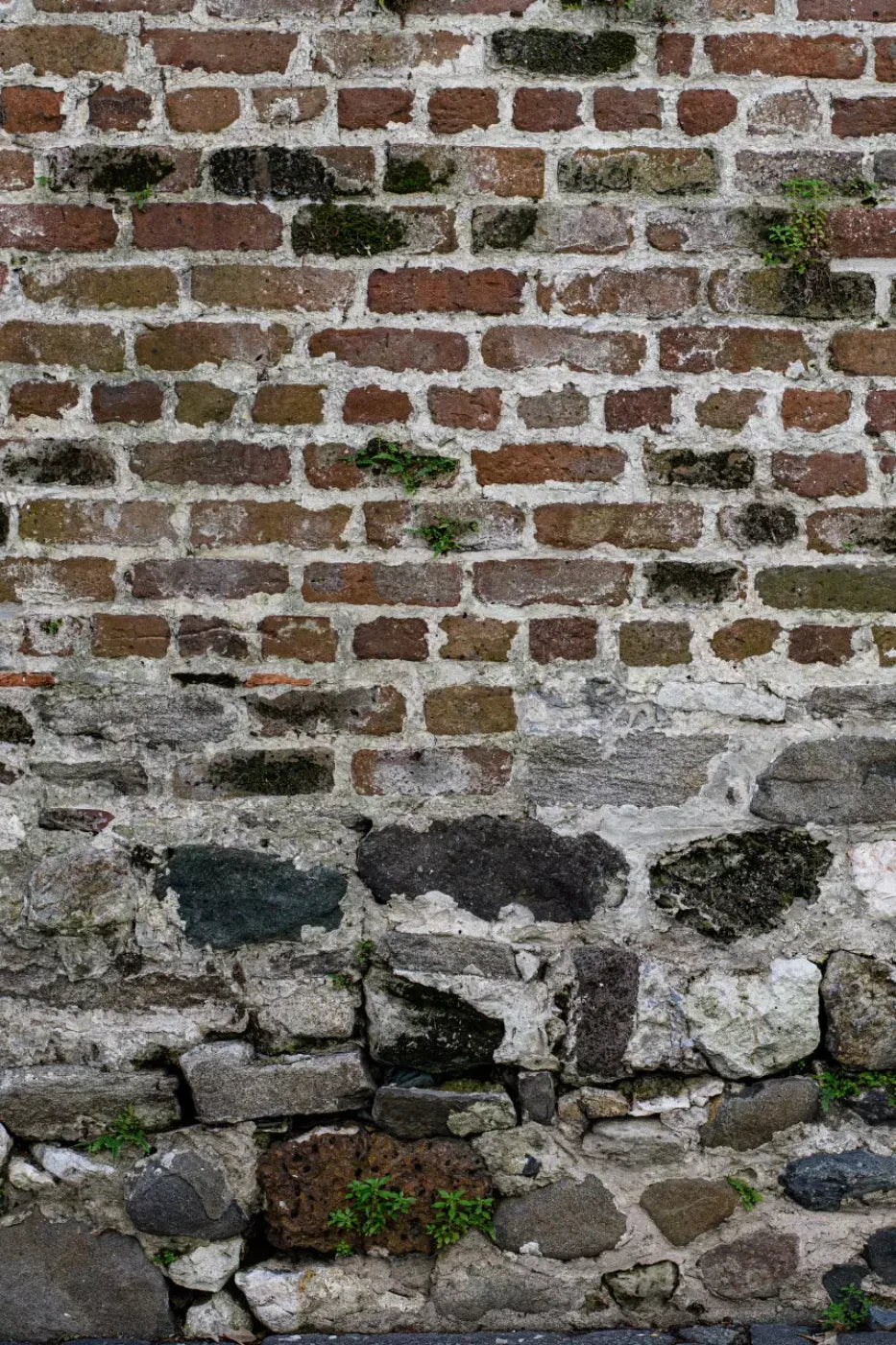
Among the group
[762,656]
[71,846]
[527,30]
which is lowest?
[71,846]

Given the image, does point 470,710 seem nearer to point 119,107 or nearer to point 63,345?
point 63,345

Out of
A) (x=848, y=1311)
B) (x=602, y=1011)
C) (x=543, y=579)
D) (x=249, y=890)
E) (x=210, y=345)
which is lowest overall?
(x=848, y=1311)

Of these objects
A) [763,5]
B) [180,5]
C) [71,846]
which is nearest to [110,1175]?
[71,846]

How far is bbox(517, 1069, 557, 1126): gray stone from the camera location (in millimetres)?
1999

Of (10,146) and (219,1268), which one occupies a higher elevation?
(10,146)

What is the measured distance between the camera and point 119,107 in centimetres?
192

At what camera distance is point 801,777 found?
1999mm

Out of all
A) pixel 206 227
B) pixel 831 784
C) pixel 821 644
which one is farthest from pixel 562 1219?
pixel 206 227

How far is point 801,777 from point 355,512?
0.93 metres

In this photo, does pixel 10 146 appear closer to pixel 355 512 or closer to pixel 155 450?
pixel 155 450

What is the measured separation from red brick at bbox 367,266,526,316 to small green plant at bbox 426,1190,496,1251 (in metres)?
1.58

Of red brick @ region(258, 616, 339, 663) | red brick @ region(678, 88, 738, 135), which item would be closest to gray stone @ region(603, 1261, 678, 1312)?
red brick @ region(258, 616, 339, 663)

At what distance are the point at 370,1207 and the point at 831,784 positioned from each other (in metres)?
1.12

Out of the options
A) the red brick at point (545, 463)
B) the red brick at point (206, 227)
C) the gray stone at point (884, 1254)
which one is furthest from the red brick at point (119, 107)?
the gray stone at point (884, 1254)
